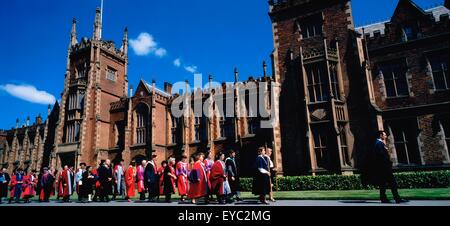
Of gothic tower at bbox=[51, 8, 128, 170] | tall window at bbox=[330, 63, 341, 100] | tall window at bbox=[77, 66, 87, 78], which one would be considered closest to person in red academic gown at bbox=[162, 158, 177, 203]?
tall window at bbox=[330, 63, 341, 100]

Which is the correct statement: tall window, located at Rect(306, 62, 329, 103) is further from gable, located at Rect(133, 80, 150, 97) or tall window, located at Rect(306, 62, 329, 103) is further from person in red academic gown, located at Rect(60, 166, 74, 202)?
gable, located at Rect(133, 80, 150, 97)

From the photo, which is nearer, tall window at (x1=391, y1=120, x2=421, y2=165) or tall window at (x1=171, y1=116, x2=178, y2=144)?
tall window at (x1=391, y1=120, x2=421, y2=165)

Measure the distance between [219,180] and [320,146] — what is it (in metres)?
10.2

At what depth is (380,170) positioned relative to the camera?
802 centimetres

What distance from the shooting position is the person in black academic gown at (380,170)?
25.6 feet

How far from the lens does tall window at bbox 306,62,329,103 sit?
61.0 feet

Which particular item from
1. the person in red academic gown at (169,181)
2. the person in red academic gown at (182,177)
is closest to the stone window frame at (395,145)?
the person in red academic gown at (182,177)

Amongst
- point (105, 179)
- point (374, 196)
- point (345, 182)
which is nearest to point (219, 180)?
point (374, 196)

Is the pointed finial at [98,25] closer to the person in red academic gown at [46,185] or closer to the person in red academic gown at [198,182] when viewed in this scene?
the person in red academic gown at [46,185]

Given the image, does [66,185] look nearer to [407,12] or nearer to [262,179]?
[262,179]

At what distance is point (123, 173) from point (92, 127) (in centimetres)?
1786

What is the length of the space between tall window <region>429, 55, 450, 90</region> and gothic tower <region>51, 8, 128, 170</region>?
97.9 feet

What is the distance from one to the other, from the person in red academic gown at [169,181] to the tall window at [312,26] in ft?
47.2
